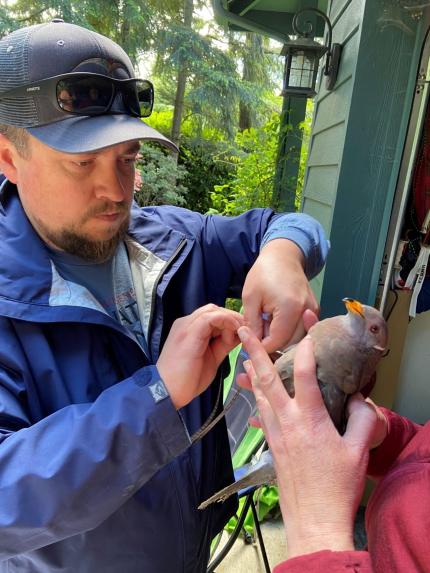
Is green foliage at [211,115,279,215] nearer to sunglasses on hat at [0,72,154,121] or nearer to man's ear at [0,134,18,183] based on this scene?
sunglasses on hat at [0,72,154,121]

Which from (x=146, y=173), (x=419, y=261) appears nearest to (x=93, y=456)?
(x=419, y=261)

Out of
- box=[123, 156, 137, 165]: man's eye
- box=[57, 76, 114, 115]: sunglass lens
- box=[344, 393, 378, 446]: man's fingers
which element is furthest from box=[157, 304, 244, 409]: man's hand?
box=[57, 76, 114, 115]: sunglass lens

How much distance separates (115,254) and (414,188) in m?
1.52

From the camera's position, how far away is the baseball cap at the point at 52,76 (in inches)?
47.0

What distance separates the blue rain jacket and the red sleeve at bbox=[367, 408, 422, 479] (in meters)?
0.52

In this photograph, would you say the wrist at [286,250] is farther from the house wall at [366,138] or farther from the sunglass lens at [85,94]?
the house wall at [366,138]

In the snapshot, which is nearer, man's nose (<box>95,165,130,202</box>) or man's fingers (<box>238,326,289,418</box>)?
man's fingers (<box>238,326,289,418</box>)

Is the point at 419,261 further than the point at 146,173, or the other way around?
the point at 146,173

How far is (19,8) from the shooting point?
8586 millimetres

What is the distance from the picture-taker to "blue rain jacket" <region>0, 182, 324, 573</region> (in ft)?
3.18

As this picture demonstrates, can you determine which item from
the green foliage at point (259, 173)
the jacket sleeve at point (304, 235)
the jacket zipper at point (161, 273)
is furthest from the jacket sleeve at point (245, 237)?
the green foliage at point (259, 173)

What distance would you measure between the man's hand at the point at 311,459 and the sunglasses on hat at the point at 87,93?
84cm

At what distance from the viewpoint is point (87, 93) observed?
125 centimetres

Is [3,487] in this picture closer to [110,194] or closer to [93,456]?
[93,456]
